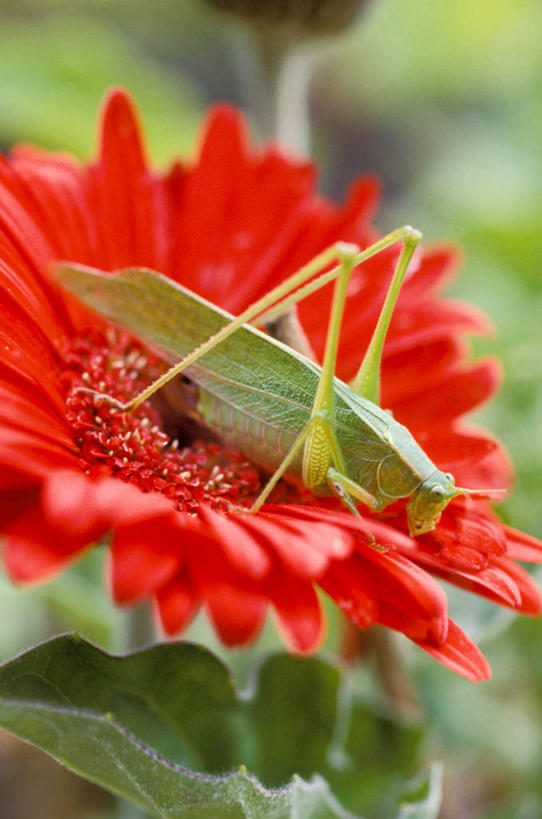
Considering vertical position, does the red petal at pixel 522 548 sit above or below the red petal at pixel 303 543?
above

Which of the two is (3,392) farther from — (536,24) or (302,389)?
(536,24)

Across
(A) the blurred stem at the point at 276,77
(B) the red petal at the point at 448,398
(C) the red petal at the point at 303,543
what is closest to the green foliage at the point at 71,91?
(A) the blurred stem at the point at 276,77

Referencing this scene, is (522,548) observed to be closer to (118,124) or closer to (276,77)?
(118,124)

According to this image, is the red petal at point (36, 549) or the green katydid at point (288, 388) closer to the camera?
the red petal at point (36, 549)

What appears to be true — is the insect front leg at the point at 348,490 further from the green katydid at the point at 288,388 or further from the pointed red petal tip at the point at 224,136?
the pointed red petal tip at the point at 224,136

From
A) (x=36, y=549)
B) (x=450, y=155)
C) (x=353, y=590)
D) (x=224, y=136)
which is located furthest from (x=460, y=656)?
(x=450, y=155)

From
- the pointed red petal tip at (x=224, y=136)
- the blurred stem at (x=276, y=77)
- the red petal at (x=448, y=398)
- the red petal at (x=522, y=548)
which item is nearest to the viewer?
the red petal at (x=522, y=548)

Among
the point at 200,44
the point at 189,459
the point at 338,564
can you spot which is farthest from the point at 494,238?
the point at 200,44

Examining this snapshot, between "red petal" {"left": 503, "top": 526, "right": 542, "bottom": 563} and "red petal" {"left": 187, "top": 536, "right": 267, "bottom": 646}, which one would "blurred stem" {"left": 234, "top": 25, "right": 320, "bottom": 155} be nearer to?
"red petal" {"left": 503, "top": 526, "right": 542, "bottom": 563}

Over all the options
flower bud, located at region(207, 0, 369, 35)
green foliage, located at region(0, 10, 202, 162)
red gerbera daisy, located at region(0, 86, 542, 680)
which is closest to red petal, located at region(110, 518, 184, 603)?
red gerbera daisy, located at region(0, 86, 542, 680)
